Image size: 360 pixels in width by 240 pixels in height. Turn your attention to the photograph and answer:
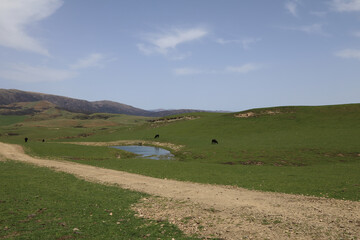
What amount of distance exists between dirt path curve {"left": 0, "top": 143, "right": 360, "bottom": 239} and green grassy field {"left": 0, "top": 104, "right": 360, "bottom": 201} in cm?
396

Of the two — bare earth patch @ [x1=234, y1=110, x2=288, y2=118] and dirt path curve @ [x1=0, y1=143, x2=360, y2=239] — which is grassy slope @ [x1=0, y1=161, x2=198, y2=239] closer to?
dirt path curve @ [x1=0, y1=143, x2=360, y2=239]

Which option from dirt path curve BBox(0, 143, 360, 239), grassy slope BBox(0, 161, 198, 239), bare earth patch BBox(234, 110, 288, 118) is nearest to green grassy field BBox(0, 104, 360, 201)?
bare earth patch BBox(234, 110, 288, 118)

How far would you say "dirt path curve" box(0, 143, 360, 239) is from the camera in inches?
568

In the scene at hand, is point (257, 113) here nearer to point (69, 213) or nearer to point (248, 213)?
point (248, 213)

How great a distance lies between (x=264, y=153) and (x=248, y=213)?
32156 millimetres

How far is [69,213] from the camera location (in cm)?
1777

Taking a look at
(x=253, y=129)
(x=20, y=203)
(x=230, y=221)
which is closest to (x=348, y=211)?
(x=230, y=221)

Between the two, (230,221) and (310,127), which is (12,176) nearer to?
(230,221)

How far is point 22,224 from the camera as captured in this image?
50.6ft

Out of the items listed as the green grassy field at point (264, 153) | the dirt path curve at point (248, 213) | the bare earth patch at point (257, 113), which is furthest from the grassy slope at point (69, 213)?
the bare earth patch at point (257, 113)

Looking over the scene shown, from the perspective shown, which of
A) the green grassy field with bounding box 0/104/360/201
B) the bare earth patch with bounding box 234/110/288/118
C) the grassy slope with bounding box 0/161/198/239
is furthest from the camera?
the bare earth patch with bounding box 234/110/288/118

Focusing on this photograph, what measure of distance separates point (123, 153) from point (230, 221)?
4533 cm

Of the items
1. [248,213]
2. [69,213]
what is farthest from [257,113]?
[69,213]

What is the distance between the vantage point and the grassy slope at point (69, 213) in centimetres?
1434
